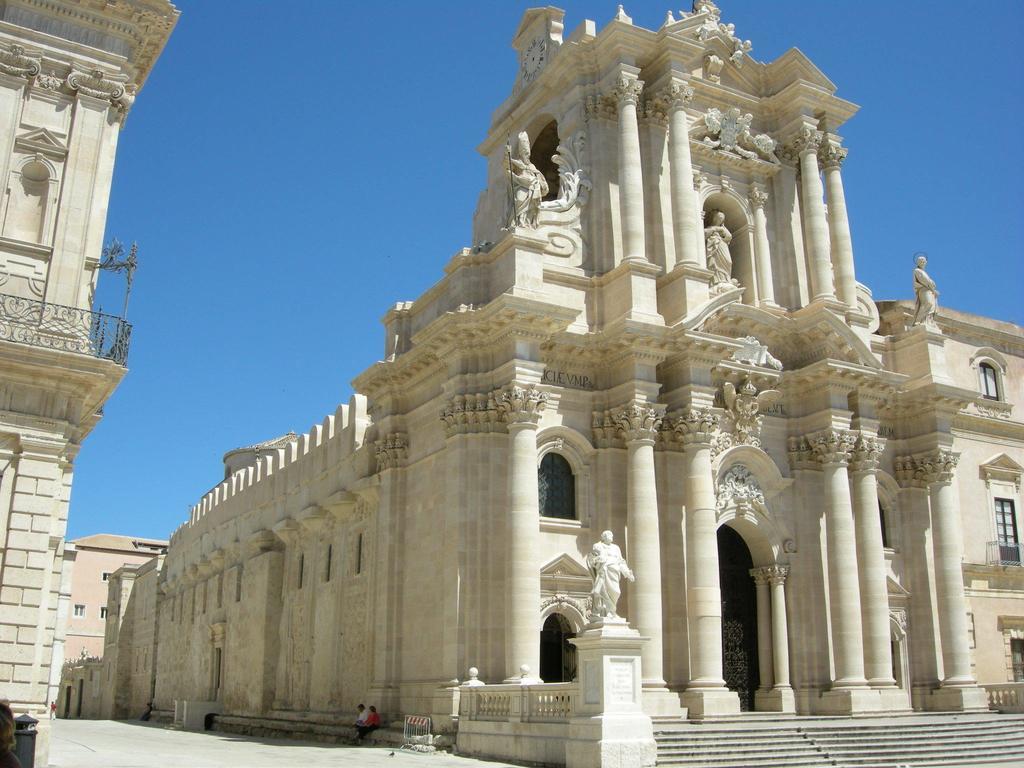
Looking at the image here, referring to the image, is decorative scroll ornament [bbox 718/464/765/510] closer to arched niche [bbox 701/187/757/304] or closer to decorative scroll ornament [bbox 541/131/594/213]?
arched niche [bbox 701/187/757/304]

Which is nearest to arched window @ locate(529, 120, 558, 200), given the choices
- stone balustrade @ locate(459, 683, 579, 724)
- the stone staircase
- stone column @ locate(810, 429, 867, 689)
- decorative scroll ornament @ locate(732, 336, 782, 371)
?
decorative scroll ornament @ locate(732, 336, 782, 371)

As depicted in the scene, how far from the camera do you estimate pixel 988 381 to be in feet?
114

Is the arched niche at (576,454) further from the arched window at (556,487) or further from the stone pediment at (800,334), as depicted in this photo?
the stone pediment at (800,334)

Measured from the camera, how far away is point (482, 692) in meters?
21.2

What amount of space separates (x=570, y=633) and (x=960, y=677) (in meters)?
11.5

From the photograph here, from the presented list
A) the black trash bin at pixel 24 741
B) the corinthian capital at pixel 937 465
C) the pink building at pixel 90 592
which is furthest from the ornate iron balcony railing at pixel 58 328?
the pink building at pixel 90 592

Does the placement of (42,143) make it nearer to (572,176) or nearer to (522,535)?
(522,535)

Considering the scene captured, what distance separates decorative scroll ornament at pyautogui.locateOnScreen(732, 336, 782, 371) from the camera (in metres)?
26.8

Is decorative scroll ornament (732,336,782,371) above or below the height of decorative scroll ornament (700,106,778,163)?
below

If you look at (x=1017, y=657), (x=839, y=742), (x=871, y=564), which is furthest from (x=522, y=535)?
(x=1017, y=657)

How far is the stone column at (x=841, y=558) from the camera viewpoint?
2598cm

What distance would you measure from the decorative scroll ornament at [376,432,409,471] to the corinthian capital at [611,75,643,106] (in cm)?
1024

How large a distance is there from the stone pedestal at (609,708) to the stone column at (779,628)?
30.0ft

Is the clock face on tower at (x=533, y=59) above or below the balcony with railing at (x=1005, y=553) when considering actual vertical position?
above
